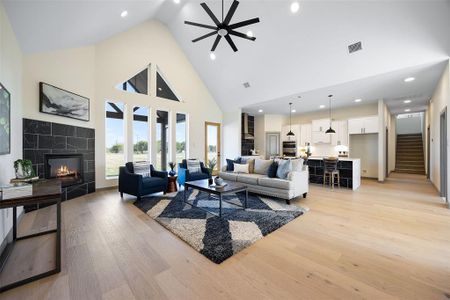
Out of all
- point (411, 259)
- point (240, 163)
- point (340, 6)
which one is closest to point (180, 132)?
point (240, 163)

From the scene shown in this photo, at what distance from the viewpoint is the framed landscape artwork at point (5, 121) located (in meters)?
2.18

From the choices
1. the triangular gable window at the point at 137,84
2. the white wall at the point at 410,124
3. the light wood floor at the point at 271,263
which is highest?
the triangular gable window at the point at 137,84

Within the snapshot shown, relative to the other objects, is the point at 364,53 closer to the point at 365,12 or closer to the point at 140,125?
the point at 365,12

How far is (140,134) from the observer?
19.1 feet

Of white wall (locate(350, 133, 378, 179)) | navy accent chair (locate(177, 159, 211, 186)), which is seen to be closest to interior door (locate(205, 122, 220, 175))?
navy accent chair (locate(177, 159, 211, 186))

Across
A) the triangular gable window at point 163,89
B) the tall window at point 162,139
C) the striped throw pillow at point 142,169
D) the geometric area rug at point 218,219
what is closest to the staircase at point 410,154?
the geometric area rug at point 218,219

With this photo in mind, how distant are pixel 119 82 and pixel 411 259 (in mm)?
6757

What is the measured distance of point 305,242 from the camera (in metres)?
2.29

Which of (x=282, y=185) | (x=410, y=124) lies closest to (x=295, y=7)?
(x=282, y=185)

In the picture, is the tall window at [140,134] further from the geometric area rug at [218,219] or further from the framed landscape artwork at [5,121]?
the framed landscape artwork at [5,121]

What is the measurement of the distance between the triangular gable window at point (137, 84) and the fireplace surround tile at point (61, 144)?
1.59 metres

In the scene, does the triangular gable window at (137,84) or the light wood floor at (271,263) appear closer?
the light wood floor at (271,263)

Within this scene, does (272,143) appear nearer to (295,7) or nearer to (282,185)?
(282,185)

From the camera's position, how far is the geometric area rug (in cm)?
222
